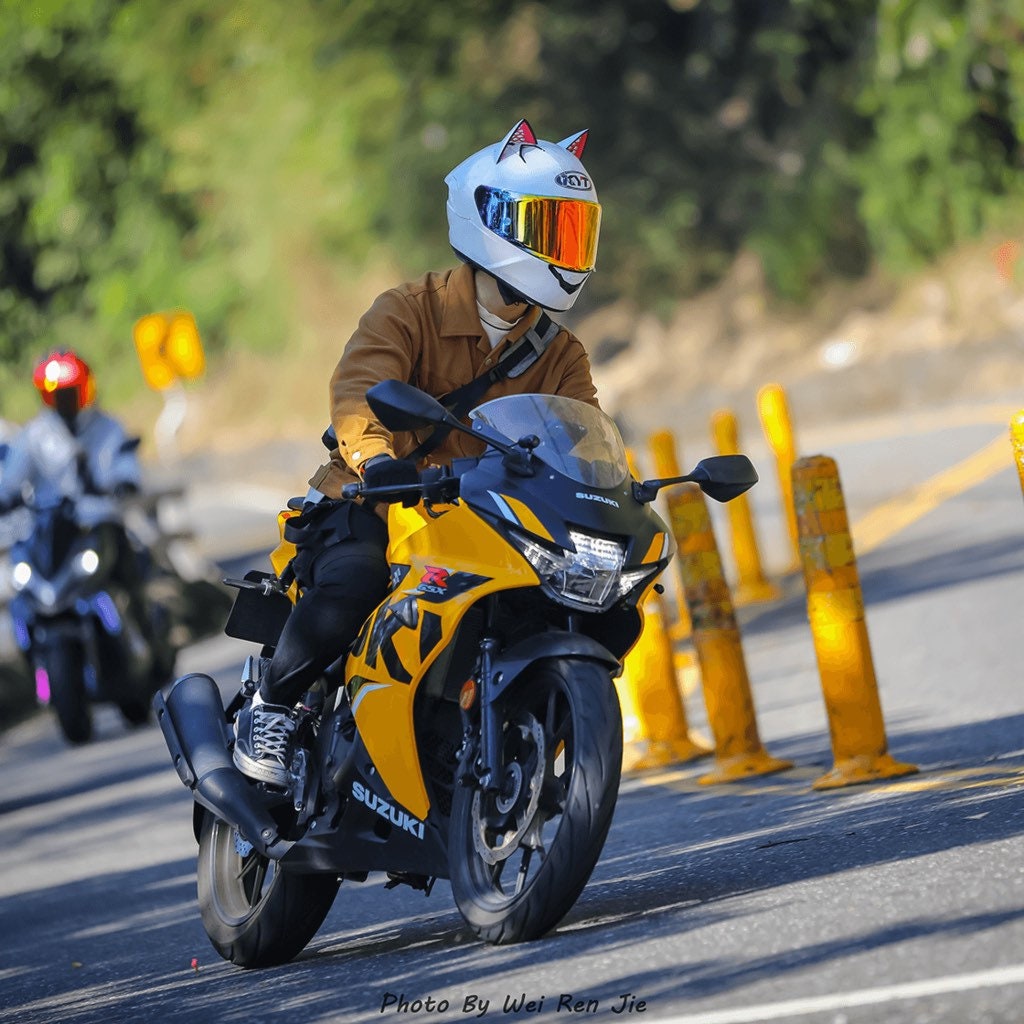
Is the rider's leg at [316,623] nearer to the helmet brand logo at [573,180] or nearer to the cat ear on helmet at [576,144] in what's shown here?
the helmet brand logo at [573,180]

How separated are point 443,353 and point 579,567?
3.31 ft

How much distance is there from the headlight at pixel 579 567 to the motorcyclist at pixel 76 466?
28.2 feet

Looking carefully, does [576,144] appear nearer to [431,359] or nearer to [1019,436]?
[431,359]

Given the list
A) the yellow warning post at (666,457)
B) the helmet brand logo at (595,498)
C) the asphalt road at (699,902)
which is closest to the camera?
the asphalt road at (699,902)

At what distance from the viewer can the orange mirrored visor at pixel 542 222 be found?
6312mm

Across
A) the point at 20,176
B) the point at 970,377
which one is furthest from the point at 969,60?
the point at 20,176

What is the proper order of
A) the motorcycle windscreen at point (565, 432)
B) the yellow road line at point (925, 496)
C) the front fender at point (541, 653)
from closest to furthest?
1. the front fender at point (541, 653)
2. the motorcycle windscreen at point (565, 432)
3. the yellow road line at point (925, 496)

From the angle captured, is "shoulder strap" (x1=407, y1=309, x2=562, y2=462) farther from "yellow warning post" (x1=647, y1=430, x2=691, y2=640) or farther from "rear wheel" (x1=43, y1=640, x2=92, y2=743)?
"rear wheel" (x1=43, y1=640, x2=92, y2=743)

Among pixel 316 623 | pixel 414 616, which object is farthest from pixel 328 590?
pixel 414 616

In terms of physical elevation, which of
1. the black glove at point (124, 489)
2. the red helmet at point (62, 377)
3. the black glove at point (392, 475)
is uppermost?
the red helmet at point (62, 377)

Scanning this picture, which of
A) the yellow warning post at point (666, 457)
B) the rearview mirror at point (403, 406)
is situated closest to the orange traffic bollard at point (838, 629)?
the rearview mirror at point (403, 406)

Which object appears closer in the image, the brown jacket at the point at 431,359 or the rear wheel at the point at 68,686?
the brown jacket at the point at 431,359

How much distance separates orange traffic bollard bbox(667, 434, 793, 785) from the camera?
9.09m

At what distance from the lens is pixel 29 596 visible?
539 inches
